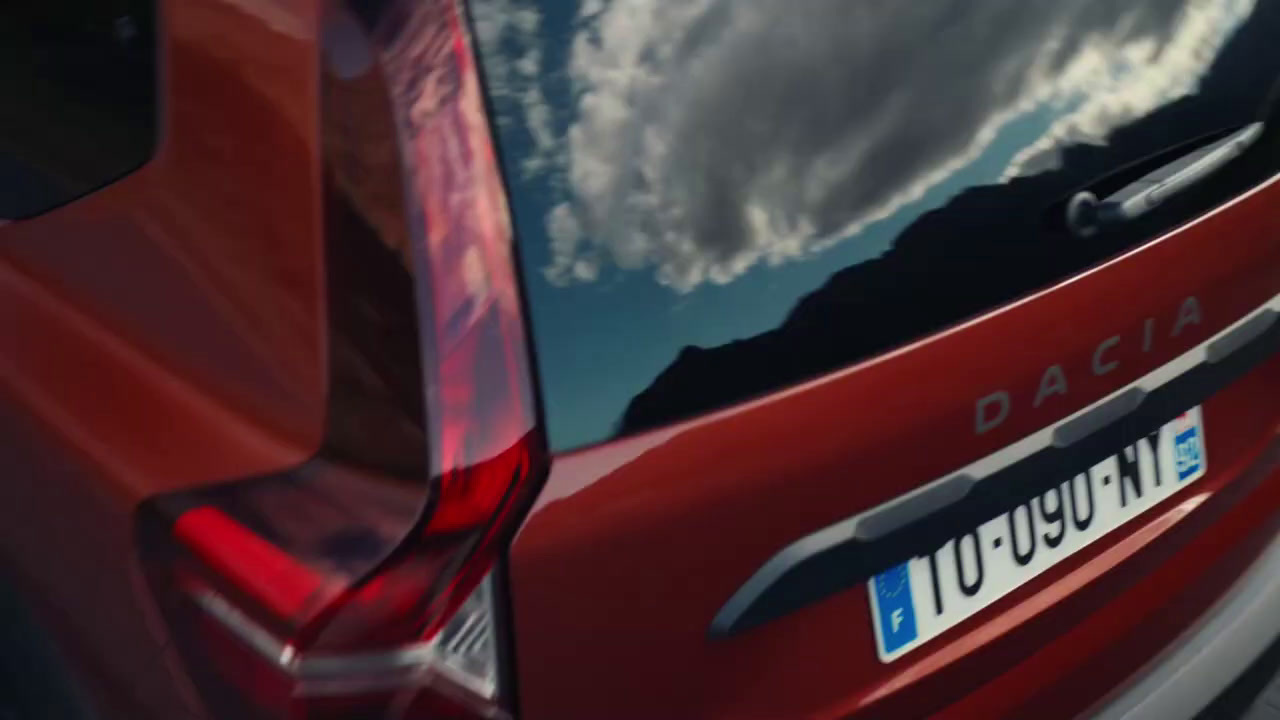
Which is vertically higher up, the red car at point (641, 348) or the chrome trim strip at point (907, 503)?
the red car at point (641, 348)

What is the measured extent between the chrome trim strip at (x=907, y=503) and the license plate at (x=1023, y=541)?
0.07 m

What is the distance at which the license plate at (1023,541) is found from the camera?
157 centimetres

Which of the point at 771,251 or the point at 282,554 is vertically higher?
the point at 771,251

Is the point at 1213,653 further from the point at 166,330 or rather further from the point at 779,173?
the point at 166,330

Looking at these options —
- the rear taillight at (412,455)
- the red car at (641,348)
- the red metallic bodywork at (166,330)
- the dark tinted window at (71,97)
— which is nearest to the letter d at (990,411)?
the red car at (641,348)

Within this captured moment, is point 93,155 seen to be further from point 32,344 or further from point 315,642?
point 315,642

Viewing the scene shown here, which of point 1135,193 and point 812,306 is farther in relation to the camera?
point 1135,193

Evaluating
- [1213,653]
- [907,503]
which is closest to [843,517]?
[907,503]

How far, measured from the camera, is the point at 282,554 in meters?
1.35

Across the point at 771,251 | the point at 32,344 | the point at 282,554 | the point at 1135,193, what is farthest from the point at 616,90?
the point at 32,344

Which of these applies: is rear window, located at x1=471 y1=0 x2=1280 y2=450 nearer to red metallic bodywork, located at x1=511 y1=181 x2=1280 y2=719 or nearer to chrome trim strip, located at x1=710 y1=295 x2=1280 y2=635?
red metallic bodywork, located at x1=511 y1=181 x2=1280 y2=719

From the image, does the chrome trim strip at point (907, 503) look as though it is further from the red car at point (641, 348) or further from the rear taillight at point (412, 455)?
the rear taillight at point (412, 455)

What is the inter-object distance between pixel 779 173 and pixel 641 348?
26 centimetres

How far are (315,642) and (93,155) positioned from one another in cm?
91
